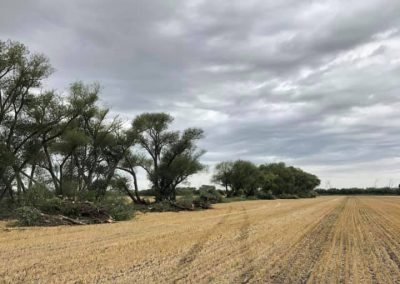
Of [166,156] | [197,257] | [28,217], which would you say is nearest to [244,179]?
[166,156]

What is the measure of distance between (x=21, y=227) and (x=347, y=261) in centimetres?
1325

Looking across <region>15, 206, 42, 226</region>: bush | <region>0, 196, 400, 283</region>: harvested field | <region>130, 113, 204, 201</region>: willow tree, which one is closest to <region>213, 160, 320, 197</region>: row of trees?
<region>130, 113, 204, 201</region>: willow tree

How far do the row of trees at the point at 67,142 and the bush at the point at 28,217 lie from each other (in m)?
4.81

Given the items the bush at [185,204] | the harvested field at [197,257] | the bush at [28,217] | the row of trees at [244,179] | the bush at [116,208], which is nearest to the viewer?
the harvested field at [197,257]

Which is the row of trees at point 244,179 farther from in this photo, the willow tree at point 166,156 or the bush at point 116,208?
the bush at point 116,208

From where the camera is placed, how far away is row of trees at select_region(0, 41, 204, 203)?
Answer: 1169 inches

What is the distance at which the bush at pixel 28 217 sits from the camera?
19844 mm

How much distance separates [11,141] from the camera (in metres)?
30.9

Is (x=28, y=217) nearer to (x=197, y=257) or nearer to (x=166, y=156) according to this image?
(x=197, y=257)

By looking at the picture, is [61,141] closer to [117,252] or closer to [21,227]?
[21,227]

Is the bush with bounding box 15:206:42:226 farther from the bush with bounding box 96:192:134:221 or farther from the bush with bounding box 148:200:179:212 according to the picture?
the bush with bounding box 148:200:179:212

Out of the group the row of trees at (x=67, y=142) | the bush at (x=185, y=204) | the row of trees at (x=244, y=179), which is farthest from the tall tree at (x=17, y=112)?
the row of trees at (x=244, y=179)

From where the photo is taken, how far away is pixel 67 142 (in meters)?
36.4

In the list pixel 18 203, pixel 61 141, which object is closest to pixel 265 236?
pixel 18 203
